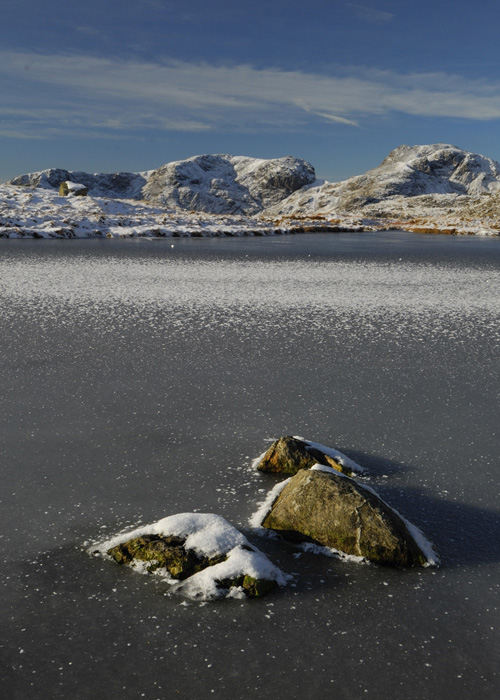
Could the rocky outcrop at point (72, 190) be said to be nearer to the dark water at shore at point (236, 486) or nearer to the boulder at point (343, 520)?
the dark water at shore at point (236, 486)

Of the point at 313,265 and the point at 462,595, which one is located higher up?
the point at 313,265

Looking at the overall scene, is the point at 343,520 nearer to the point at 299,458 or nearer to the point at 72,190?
the point at 299,458

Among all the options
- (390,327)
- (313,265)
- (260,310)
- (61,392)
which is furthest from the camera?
(313,265)

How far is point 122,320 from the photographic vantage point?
17125 millimetres

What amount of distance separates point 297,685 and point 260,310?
15.4 m

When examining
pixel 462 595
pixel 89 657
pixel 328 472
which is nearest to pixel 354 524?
pixel 328 472

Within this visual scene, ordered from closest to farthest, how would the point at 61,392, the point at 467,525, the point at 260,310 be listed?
the point at 467,525
the point at 61,392
the point at 260,310

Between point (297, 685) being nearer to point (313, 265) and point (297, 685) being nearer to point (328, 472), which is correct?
point (328, 472)

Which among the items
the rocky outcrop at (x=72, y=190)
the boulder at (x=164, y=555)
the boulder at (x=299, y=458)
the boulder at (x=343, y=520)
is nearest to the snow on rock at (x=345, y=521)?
the boulder at (x=343, y=520)

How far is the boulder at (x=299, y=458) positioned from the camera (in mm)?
7277

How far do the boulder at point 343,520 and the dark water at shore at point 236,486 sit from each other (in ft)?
0.67

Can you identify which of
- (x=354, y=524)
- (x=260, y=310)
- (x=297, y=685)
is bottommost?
(x=297, y=685)

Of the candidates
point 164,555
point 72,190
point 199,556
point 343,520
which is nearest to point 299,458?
point 343,520

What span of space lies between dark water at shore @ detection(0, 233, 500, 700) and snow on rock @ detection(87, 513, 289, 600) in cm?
15
